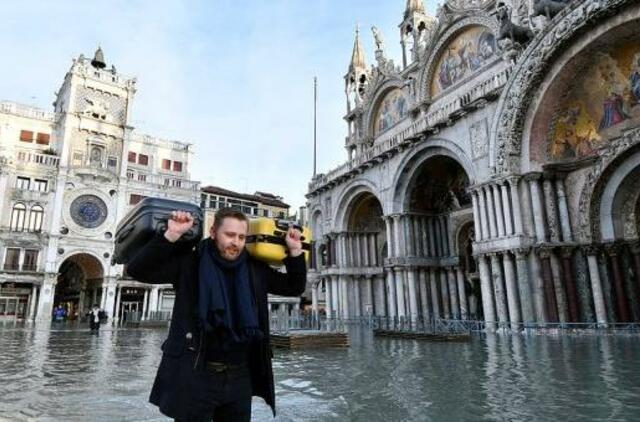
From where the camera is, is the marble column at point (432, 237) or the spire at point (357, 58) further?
the spire at point (357, 58)

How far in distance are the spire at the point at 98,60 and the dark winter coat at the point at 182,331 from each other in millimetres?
52935

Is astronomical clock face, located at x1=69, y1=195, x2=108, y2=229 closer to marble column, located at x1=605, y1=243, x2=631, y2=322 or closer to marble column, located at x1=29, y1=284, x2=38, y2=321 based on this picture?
marble column, located at x1=29, y1=284, x2=38, y2=321

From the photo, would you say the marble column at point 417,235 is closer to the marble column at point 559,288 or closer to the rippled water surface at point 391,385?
the marble column at point 559,288

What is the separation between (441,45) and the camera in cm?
2581

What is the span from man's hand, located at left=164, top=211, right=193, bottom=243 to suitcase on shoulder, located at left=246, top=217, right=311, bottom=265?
47 cm

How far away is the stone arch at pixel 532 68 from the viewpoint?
52.1 ft

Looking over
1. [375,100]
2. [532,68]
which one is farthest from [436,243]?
[375,100]

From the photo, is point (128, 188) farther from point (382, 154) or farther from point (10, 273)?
point (382, 154)

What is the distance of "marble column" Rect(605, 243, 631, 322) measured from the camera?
16.7 m

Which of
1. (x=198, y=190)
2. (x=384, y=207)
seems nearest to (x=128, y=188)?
(x=198, y=190)

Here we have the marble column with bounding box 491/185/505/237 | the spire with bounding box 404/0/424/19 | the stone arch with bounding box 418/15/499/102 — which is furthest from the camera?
the spire with bounding box 404/0/424/19

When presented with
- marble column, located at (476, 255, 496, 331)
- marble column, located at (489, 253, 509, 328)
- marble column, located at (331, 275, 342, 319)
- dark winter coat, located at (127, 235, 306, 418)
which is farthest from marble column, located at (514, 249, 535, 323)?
dark winter coat, located at (127, 235, 306, 418)

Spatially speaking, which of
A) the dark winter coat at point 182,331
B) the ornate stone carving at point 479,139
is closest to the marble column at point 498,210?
the ornate stone carving at point 479,139

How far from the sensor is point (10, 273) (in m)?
38.3
